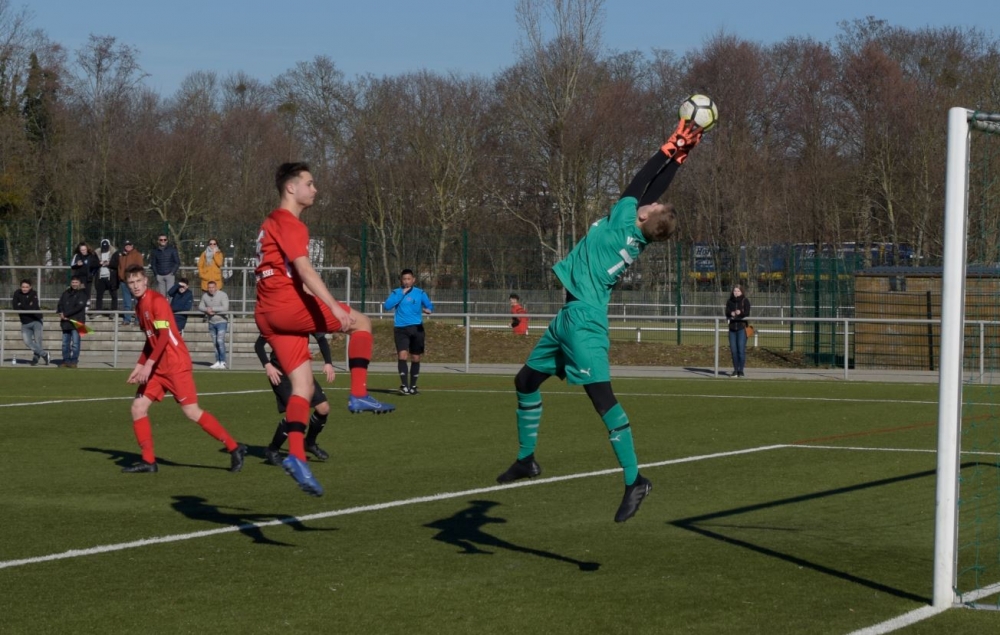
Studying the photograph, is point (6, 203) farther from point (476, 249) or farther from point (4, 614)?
point (4, 614)

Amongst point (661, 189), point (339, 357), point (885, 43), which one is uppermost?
point (885, 43)

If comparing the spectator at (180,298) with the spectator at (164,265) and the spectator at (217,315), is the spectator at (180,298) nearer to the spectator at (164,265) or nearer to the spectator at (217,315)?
the spectator at (217,315)

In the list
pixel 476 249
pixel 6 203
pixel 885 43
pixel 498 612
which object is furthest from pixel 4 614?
pixel 885 43

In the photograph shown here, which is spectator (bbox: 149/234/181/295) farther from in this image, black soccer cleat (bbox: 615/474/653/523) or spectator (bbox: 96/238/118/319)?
black soccer cleat (bbox: 615/474/653/523)

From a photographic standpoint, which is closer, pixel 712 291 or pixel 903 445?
pixel 903 445

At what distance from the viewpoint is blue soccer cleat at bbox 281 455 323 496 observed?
760 cm

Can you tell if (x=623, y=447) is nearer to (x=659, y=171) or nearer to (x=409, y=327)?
(x=659, y=171)

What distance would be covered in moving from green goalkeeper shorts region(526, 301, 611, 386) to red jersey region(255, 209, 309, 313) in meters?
1.55

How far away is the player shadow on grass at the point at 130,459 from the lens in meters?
12.0

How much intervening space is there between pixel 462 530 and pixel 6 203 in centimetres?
4132

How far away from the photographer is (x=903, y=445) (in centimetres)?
1395

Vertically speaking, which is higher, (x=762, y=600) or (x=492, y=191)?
(x=492, y=191)

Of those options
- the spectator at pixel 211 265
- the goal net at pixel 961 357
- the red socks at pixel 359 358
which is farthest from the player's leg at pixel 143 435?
the spectator at pixel 211 265

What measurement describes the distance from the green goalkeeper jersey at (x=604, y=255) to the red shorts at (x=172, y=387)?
5010 millimetres
